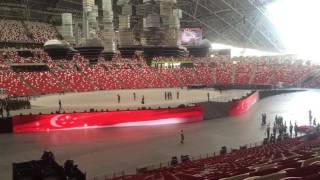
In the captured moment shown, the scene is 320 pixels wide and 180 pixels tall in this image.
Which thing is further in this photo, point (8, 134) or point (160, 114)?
point (160, 114)

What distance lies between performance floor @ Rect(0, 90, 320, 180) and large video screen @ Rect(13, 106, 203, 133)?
44.1 inches

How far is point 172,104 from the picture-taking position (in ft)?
126

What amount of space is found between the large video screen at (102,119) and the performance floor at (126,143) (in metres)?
1.12

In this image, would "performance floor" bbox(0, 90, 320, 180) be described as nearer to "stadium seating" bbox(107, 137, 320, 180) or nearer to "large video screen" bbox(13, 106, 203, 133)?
"large video screen" bbox(13, 106, 203, 133)

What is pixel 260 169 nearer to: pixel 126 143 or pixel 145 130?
pixel 126 143

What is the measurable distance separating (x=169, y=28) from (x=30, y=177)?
609 centimetres

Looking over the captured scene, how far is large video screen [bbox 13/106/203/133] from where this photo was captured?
1238 inches

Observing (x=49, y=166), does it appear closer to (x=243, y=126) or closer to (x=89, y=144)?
(x=89, y=144)

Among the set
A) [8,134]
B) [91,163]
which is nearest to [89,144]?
[91,163]

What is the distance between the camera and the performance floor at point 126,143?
2136 centimetres

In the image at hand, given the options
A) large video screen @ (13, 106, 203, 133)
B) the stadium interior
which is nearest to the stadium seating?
the stadium interior

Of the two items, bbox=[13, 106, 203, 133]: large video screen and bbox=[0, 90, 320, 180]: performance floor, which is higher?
bbox=[13, 106, 203, 133]: large video screen

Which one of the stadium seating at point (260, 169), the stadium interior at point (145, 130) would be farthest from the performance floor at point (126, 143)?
the stadium seating at point (260, 169)

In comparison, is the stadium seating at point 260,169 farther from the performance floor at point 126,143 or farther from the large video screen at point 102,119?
the large video screen at point 102,119
